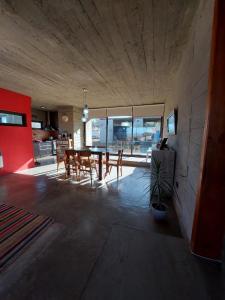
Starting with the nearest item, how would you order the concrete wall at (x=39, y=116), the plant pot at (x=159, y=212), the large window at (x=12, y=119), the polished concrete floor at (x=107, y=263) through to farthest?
the polished concrete floor at (x=107, y=263)
the plant pot at (x=159, y=212)
the large window at (x=12, y=119)
the concrete wall at (x=39, y=116)

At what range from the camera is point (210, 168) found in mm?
1204

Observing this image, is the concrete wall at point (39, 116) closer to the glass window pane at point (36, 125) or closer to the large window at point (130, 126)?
the glass window pane at point (36, 125)

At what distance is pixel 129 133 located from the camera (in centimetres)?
684

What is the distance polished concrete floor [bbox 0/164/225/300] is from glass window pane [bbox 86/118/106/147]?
17.1 feet

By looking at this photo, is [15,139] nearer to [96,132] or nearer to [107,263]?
[96,132]

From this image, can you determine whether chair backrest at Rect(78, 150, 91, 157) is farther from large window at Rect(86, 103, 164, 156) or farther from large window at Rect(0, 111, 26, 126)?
large window at Rect(0, 111, 26, 126)

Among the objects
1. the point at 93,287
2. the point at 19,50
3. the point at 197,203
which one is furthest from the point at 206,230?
the point at 19,50

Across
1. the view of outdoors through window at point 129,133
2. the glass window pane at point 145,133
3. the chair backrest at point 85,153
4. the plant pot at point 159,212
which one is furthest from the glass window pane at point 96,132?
the plant pot at point 159,212

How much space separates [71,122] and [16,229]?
18.5 ft

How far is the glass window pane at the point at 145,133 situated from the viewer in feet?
21.2

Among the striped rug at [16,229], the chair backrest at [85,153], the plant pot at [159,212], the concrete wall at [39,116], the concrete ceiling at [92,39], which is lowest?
the striped rug at [16,229]

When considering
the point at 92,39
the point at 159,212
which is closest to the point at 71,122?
the point at 92,39

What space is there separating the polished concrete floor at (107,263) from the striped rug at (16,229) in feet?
0.38

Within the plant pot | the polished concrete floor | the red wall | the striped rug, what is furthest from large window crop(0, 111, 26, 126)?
the plant pot
